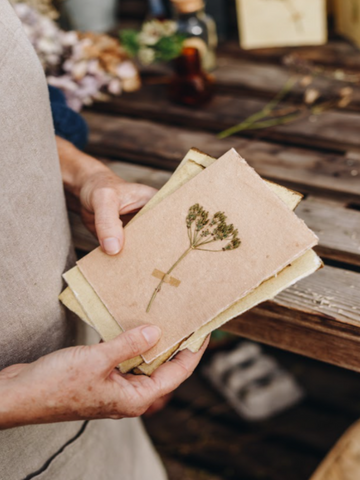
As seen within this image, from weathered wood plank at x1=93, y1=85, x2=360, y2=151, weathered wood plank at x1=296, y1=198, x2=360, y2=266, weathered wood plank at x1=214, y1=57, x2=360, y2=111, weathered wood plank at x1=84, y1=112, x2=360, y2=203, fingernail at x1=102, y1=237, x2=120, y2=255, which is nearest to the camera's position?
fingernail at x1=102, y1=237, x2=120, y2=255

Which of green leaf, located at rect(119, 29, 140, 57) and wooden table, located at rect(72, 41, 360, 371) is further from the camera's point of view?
green leaf, located at rect(119, 29, 140, 57)

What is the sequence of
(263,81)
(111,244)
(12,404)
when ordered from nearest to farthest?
(12,404)
(111,244)
(263,81)

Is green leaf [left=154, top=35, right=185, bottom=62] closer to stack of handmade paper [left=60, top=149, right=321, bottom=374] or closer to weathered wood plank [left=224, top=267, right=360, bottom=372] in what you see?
stack of handmade paper [left=60, top=149, right=321, bottom=374]

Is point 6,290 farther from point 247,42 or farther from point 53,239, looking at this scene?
point 247,42

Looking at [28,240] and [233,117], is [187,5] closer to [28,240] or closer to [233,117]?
[233,117]

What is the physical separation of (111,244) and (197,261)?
5.7 inches

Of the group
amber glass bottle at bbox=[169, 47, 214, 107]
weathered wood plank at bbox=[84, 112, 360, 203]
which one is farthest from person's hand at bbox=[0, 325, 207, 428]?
amber glass bottle at bbox=[169, 47, 214, 107]

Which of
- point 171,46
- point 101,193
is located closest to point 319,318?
point 101,193

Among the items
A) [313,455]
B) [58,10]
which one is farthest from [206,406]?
[58,10]

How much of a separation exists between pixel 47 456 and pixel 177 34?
3.88ft

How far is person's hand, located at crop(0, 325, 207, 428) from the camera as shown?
2.15 ft

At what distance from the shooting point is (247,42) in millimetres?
1563

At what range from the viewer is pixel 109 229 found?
2.51 ft

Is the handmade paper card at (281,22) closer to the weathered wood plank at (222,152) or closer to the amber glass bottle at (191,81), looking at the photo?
the amber glass bottle at (191,81)
